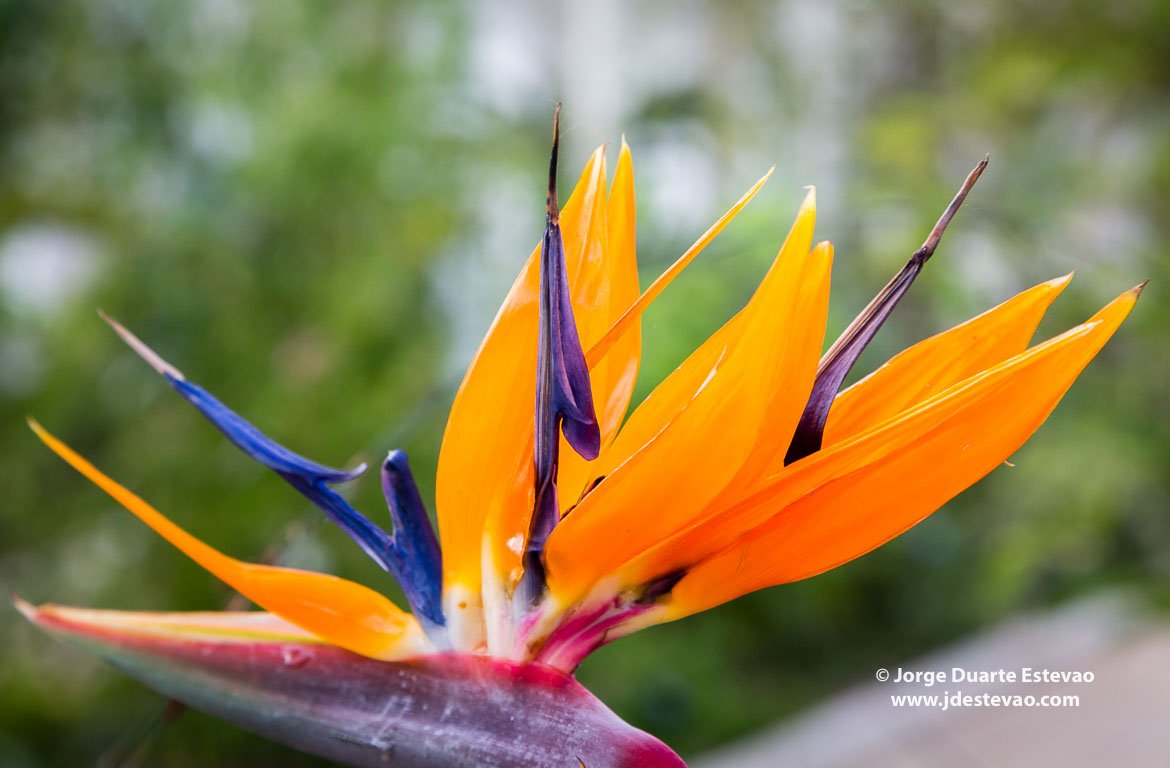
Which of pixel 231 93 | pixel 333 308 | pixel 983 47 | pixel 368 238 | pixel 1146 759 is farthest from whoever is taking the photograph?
pixel 983 47

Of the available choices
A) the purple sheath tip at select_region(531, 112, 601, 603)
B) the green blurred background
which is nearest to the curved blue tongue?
the purple sheath tip at select_region(531, 112, 601, 603)

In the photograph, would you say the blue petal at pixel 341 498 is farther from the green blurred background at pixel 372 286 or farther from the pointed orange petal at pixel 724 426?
the green blurred background at pixel 372 286

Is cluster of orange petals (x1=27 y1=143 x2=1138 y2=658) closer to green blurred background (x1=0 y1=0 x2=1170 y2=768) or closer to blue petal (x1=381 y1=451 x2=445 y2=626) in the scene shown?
blue petal (x1=381 y1=451 x2=445 y2=626)

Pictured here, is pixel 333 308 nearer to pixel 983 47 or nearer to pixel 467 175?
pixel 467 175

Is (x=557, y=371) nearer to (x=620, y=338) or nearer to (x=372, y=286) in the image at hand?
(x=620, y=338)

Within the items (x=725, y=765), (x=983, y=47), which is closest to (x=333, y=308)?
(x=725, y=765)

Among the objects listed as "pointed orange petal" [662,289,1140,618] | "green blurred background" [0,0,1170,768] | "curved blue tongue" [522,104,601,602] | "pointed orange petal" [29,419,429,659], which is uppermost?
"green blurred background" [0,0,1170,768]
